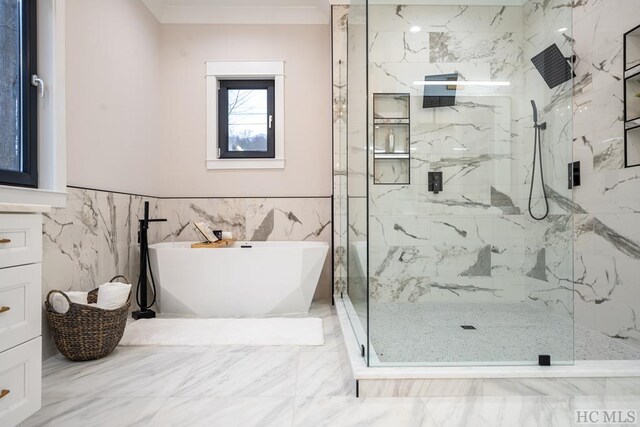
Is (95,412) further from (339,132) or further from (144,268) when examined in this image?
(339,132)

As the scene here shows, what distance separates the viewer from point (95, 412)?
151 cm

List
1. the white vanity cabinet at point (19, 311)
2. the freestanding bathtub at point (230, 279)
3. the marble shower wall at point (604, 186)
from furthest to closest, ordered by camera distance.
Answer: the freestanding bathtub at point (230, 279) < the marble shower wall at point (604, 186) < the white vanity cabinet at point (19, 311)

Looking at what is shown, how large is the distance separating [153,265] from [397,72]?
2.25 m

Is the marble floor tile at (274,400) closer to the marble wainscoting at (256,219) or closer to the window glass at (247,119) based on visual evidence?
the marble wainscoting at (256,219)

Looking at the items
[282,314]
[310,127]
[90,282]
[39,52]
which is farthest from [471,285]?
[39,52]

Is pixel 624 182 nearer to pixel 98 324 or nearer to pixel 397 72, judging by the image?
pixel 397 72

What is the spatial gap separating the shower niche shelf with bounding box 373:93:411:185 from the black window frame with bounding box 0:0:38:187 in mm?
1789

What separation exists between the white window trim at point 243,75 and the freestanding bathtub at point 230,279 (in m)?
1.11

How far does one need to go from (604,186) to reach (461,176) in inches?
32.8

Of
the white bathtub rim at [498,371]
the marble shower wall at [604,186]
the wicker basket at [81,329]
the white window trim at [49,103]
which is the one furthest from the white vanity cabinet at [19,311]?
the marble shower wall at [604,186]

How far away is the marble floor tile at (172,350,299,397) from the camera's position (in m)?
1.69

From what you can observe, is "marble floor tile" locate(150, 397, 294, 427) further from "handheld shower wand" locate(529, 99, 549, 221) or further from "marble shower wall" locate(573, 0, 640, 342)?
"marble shower wall" locate(573, 0, 640, 342)

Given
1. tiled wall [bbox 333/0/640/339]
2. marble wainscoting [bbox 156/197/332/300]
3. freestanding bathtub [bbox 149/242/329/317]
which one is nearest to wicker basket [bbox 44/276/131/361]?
freestanding bathtub [bbox 149/242/329/317]

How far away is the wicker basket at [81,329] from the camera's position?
76.4 inches
